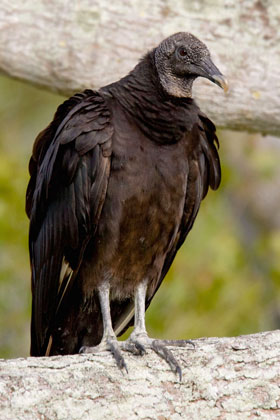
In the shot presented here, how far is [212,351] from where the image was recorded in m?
3.84

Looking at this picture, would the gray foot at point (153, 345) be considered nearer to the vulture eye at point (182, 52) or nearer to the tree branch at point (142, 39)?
the vulture eye at point (182, 52)

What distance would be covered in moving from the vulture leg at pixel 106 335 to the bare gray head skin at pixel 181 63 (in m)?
0.99

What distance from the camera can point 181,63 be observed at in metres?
4.42

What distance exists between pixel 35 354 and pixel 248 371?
1271 mm

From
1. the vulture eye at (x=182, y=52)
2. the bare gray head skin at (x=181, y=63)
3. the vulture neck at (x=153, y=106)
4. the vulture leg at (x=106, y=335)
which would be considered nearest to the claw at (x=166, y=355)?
the vulture leg at (x=106, y=335)

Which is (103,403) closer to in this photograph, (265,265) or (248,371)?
(248,371)

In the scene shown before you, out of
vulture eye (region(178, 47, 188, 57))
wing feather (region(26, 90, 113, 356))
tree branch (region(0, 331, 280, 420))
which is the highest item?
vulture eye (region(178, 47, 188, 57))

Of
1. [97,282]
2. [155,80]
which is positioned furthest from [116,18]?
[97,282]

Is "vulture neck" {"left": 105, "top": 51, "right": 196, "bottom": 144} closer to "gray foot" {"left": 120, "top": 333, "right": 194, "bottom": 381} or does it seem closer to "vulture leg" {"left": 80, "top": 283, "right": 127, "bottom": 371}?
"vulture leg" {"left": 80, "top": 283, "right": 127, "bottom": 371}

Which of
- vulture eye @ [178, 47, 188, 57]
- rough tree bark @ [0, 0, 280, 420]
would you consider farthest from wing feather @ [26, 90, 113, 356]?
rough tree bark @ [0, 0, 280, 420]

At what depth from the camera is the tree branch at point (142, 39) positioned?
16.2 feet

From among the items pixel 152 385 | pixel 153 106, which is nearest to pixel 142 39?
pixel 153 106

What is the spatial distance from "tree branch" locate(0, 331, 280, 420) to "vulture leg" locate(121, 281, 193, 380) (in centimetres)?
3

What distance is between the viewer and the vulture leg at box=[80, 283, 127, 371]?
12.9 ft
